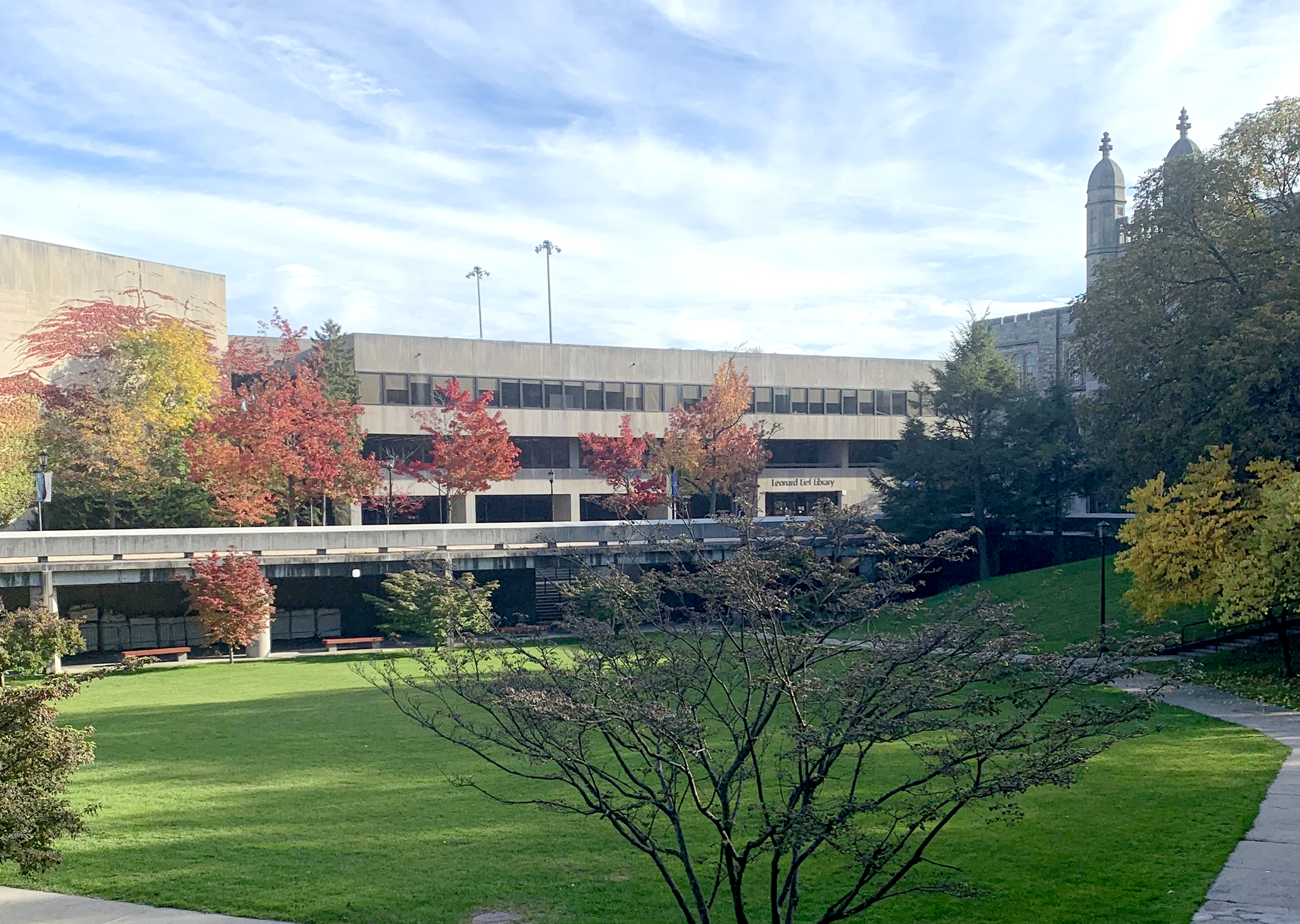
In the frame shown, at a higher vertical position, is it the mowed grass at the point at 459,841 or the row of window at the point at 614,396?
the row of window at the point at 614,396

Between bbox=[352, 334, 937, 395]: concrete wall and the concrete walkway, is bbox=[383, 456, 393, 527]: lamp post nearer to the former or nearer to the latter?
bbox=[352, 334, 937, 395]: concrete wall

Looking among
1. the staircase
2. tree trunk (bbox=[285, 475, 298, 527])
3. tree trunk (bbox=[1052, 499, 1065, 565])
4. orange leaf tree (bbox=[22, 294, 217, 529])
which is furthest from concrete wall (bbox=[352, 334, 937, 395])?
tree trunk (bbox=[1052, 499, 1065, 565])

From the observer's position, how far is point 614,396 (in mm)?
59562

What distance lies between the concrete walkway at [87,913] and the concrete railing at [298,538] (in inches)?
774

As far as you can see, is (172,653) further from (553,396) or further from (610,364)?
(610,364)

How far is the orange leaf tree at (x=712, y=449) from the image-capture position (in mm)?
51188

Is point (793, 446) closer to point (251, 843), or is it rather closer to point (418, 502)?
point (418, 502)

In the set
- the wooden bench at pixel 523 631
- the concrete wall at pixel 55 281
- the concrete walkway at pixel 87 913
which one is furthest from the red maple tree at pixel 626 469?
the concrete walkway at pixel 87 913

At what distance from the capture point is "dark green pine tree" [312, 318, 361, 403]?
51656mm

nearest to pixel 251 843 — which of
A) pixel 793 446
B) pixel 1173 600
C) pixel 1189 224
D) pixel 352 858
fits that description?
pixel 352 858

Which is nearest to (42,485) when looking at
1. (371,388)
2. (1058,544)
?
(371,388)

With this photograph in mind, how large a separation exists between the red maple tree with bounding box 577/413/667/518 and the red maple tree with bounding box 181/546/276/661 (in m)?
17.6

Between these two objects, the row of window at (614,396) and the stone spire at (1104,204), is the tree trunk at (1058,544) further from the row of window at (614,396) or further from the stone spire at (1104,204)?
the stone spire at (1104,204)

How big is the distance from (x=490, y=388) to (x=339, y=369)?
A: 755cm
